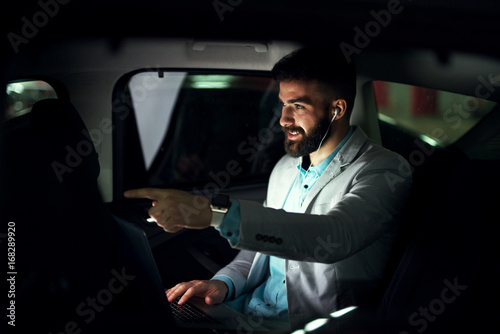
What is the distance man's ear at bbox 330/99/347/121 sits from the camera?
6.04ft

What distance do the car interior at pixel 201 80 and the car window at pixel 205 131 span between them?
0.12ft

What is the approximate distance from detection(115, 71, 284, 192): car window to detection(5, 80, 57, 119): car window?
527 mm

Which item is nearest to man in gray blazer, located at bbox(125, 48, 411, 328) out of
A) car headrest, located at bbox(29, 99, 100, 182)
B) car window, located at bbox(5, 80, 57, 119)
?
car headrest, located at bbox(29, 99, 100, 182)

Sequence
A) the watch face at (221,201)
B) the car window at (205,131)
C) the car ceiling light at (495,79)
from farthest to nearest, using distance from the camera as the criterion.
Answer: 1. the car window at (205,131)
2. the car ceiling light at (495,79)
3. the watch face at (221,201)

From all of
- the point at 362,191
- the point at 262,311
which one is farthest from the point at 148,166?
the point at 362,191

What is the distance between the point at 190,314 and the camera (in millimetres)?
1657

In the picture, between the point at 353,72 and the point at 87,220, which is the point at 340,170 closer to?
the point at 353,72

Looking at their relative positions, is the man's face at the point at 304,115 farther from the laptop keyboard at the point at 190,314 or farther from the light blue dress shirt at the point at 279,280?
the laptop keyboard at the point at 190,314

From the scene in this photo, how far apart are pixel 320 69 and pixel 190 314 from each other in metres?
0.94

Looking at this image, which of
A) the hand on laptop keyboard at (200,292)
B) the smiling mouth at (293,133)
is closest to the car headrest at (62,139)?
the hand on laptop keyboard at (200,292)

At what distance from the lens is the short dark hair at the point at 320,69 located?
181 cm

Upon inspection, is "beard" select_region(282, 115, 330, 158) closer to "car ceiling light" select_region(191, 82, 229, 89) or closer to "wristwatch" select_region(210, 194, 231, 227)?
"wristwatch" select_region(210, 194, 231, 227)

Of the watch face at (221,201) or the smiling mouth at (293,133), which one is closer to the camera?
the watch face at (221,201)

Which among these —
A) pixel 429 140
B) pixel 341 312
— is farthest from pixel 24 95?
pixel 429 140
